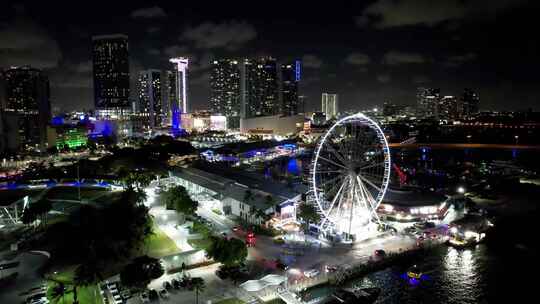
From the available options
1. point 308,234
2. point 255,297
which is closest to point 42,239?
point 255,297

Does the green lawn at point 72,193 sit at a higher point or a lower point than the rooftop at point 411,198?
lower

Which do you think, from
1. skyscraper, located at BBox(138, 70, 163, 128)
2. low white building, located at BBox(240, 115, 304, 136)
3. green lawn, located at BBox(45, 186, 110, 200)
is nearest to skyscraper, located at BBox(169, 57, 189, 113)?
skyscraper, located at BBox(138, 70, 163, 128)

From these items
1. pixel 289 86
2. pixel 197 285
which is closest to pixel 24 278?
pixel 197 285

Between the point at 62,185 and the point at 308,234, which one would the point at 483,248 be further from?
the point at 62,185

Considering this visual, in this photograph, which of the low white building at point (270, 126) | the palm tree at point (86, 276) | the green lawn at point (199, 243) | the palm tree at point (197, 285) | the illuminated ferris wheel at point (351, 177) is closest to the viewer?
the palm tree at point (86, 276)

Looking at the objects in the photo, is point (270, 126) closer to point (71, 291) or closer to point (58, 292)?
point (71, 291)

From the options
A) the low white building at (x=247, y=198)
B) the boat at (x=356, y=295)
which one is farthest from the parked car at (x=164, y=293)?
the low white building at (x=247, y=198)

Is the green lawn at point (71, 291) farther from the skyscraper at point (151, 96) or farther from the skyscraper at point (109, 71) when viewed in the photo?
the skyscraper at point (109, 71)
